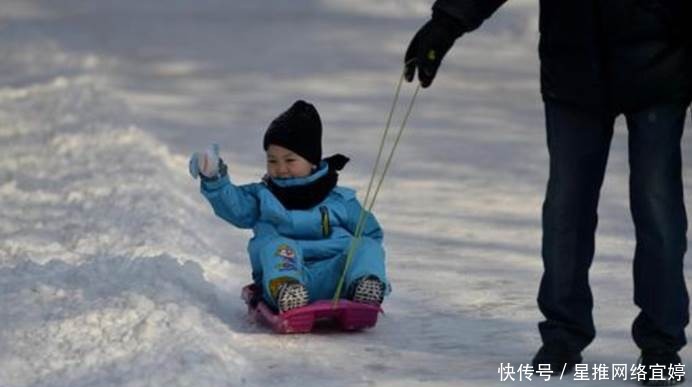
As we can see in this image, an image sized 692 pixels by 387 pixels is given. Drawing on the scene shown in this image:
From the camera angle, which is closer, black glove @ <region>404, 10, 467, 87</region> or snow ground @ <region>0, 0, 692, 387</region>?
black glove @ <region>404, 10, 467, 87</region>

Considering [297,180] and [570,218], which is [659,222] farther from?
[297,180]

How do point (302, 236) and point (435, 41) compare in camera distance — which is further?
point (302, 236)

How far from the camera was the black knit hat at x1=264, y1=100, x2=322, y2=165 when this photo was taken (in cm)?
708

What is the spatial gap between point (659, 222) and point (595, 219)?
0.31m

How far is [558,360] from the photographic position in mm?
6086

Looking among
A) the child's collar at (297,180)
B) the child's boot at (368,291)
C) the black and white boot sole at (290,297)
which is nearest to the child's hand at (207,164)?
the child's collar at (297,180)

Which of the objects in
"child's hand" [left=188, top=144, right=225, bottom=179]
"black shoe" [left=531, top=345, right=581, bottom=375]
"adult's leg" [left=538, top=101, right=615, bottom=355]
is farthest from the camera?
"child's hand" [left=188, top=144, right=225, bottom=179]

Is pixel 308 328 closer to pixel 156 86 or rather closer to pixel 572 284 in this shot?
pixel 572 284

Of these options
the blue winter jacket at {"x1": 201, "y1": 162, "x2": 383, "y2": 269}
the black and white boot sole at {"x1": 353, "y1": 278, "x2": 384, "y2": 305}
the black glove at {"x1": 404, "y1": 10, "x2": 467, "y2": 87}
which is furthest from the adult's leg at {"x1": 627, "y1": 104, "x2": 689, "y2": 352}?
the blue winter jacket at {"x1": 201, "y1": 162, "x2": 383, "y2": 269}

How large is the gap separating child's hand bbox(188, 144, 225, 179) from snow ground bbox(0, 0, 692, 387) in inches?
17.8

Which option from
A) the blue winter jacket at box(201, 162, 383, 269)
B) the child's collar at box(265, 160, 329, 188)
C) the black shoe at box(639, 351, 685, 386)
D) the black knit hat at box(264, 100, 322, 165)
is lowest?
the black shoe at box(639, 351, 685, 386)

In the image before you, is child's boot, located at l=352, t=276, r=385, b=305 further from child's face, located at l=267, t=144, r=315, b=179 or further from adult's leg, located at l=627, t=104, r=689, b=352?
adult's leg, located at l=627, t=104, r=689, b=352

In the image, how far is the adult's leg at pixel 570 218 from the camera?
5957 millimetres

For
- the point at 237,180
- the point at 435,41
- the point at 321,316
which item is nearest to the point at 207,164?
the point at 321,316
